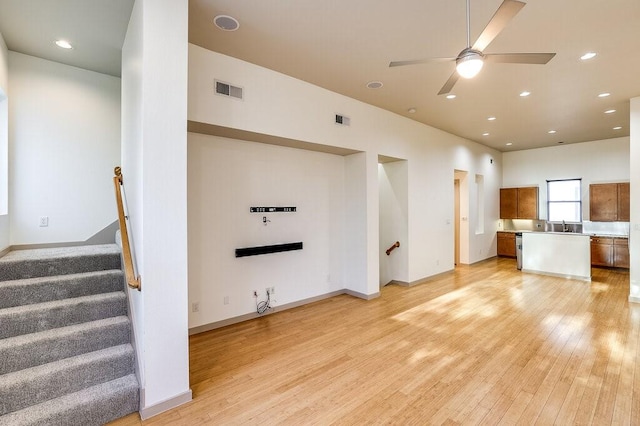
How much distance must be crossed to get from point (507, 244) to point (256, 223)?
838 centimetres

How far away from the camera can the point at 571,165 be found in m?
8.57

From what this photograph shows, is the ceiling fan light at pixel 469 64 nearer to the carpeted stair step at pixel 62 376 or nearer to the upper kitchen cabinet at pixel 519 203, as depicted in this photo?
the carpeted stair step at pixel 62 376

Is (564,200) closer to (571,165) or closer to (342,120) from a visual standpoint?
(571,165)

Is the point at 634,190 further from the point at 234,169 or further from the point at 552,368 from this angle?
the point at 234,169

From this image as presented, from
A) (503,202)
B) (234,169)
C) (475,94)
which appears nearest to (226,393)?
(234,169)

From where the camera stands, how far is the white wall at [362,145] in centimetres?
356

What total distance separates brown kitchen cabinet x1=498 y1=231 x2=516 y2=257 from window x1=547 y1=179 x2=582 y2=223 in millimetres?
1200

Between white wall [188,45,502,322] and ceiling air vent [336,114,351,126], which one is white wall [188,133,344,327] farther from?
ceiling air vent [336,114,351,126]

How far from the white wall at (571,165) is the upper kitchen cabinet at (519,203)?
0.86ft

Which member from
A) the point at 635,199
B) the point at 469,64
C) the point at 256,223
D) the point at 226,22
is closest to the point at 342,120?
the point at 256,223

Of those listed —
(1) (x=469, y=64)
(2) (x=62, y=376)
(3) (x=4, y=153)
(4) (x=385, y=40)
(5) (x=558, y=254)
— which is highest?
(4) (x=385, y=40)

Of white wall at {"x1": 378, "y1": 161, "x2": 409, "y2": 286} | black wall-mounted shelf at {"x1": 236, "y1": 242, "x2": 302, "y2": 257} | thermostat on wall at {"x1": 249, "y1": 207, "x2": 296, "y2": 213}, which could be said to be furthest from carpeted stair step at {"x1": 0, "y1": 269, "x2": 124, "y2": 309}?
white wall at {"x1": 378, "y1": 161, "x2": 409, "y2": 286}

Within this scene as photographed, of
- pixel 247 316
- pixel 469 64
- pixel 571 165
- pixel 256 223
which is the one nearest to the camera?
pixel 469 64

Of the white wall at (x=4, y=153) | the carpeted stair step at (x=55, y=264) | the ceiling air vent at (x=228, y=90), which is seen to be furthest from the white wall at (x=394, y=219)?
the white wall at (x=4, y=153)
